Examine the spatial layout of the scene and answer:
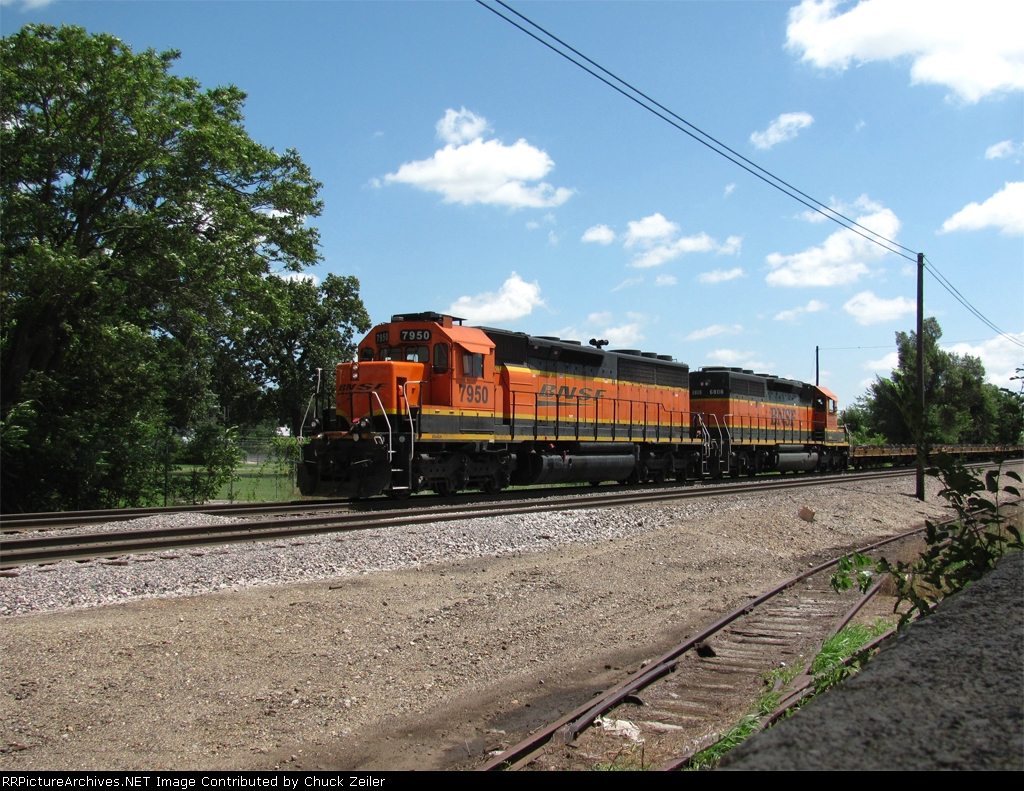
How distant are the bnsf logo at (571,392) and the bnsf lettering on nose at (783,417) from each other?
1184 centimetres

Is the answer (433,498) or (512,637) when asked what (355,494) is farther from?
(512,637)

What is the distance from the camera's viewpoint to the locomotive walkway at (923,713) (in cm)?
181

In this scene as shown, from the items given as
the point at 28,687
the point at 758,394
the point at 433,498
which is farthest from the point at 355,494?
the point at 758,394

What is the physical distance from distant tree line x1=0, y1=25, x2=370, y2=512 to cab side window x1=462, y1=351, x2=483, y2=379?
628 centimetres

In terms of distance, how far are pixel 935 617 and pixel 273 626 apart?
589 centimetres

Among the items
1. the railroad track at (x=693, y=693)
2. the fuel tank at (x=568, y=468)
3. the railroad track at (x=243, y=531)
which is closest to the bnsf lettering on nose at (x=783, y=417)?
the fuel tank at (x=568, y=468)

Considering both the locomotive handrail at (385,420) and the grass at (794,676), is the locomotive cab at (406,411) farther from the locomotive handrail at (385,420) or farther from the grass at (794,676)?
the grass at (794,676)

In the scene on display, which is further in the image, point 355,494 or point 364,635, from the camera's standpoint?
point 355,494

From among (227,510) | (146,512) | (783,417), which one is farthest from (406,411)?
(783,417)

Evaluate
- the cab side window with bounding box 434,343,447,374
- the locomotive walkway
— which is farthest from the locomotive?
the locomotive walkway

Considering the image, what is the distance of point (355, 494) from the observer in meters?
15.8

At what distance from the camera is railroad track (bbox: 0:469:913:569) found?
9.64 m
